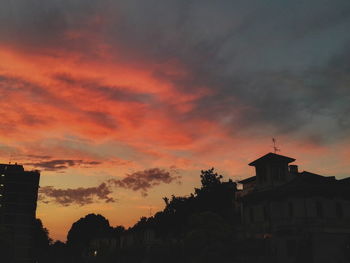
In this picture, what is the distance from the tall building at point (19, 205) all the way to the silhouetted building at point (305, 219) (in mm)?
87381

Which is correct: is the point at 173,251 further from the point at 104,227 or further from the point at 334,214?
the point at 104,227

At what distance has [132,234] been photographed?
9744cm

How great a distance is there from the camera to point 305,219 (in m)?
44.3

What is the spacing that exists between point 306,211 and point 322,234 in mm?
3896

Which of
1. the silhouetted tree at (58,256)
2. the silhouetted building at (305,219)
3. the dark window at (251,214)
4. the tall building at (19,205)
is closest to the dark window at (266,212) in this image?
the silhouetted building at (305,219)

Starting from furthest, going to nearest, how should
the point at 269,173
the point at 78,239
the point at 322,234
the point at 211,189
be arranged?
the point at 78,239 < the point at 211,189 < the point at 269,173 < the point at 322,234

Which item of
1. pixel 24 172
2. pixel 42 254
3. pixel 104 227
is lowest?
pixel 42 254

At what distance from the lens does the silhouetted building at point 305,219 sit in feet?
136

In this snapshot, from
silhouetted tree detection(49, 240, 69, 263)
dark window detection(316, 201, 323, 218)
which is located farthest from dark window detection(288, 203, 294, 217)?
silhouetted tree detection(49, 240, 69, 263)

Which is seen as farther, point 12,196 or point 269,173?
point 12,196

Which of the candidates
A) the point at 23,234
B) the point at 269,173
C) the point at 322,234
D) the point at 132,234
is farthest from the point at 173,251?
the point at 23,234

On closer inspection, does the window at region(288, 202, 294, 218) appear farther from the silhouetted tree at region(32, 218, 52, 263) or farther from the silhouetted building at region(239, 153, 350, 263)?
the silhouetted tree at region(32, 218, 52, 263)

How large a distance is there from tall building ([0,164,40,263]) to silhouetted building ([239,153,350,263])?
8738 cm

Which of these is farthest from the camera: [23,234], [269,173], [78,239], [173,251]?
[78,239]
